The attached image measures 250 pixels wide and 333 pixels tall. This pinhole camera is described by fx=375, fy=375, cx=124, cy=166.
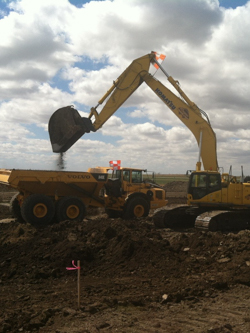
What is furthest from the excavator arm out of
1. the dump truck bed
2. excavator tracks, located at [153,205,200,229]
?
excavator tracks, located at [153,205,200,229]

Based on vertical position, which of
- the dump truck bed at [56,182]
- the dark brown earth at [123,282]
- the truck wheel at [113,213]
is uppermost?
the dump truck bed at [56,182]

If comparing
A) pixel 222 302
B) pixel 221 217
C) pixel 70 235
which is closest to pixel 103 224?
pixel 70 235

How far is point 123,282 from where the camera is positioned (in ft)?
24.4

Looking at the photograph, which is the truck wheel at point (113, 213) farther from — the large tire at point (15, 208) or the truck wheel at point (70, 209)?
the large tire at point (15, 208)

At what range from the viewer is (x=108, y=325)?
5.26 metres

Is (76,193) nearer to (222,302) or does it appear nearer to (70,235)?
(70,235)

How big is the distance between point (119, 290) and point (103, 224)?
555cm

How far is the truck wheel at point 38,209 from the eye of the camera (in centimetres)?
1412

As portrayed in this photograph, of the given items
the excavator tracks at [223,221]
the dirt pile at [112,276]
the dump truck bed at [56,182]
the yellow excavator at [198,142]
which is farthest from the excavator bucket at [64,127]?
the excavator tracks at [223,221]

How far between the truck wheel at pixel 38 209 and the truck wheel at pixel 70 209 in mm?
336

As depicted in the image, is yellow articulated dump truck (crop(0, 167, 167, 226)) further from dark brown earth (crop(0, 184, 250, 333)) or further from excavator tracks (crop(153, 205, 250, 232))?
dark brown earth (crop(0, 184, 250, 333))

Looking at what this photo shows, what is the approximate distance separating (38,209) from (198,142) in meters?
7.39

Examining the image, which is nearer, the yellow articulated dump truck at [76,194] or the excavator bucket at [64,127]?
the yellow articulated dump truck at [76,194]

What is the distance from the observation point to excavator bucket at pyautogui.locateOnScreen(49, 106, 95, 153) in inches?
618
